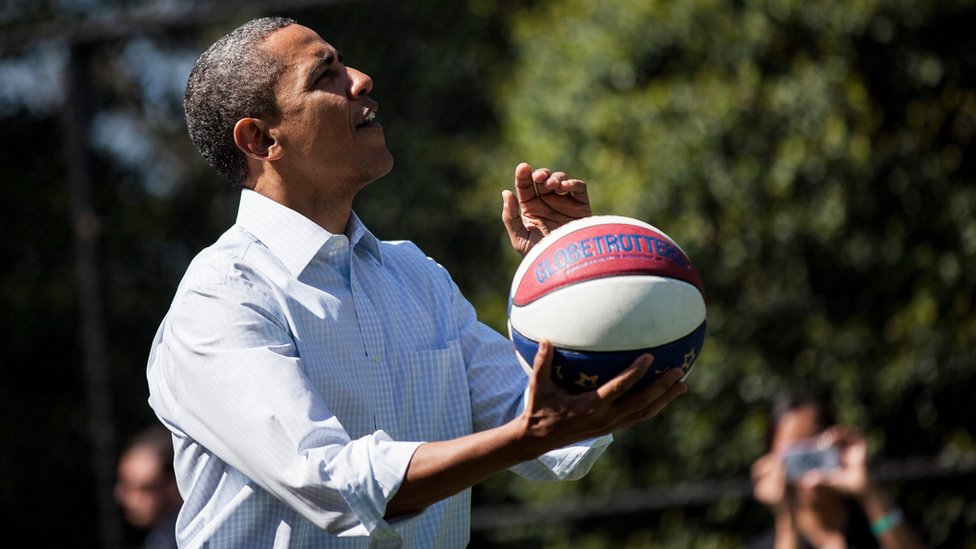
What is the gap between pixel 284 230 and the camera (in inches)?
113

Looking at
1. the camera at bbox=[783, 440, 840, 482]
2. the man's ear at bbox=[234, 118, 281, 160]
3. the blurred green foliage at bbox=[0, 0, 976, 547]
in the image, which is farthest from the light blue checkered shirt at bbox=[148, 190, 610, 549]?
the blurred green foliage at bbox=[0, 0, 976, 547]

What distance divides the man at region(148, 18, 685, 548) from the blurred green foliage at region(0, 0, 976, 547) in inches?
138

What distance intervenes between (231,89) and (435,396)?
2.77 feet

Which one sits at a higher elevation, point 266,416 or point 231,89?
point 231,89

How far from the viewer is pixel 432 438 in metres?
2.95

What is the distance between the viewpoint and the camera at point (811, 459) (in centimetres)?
515

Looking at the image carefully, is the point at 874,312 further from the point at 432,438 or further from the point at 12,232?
the point at 12,232

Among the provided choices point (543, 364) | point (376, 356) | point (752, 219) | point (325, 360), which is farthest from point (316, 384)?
point (752, 219)

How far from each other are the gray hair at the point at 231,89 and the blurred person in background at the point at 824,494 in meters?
2.90

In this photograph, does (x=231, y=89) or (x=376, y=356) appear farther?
(x=231, y=89)

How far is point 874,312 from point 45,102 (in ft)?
16.7

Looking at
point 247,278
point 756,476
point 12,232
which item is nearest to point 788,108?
point 756,476

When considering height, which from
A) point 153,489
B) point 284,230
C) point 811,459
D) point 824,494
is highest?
point 284,230

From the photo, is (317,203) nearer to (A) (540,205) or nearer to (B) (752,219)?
(A) (540,205)
